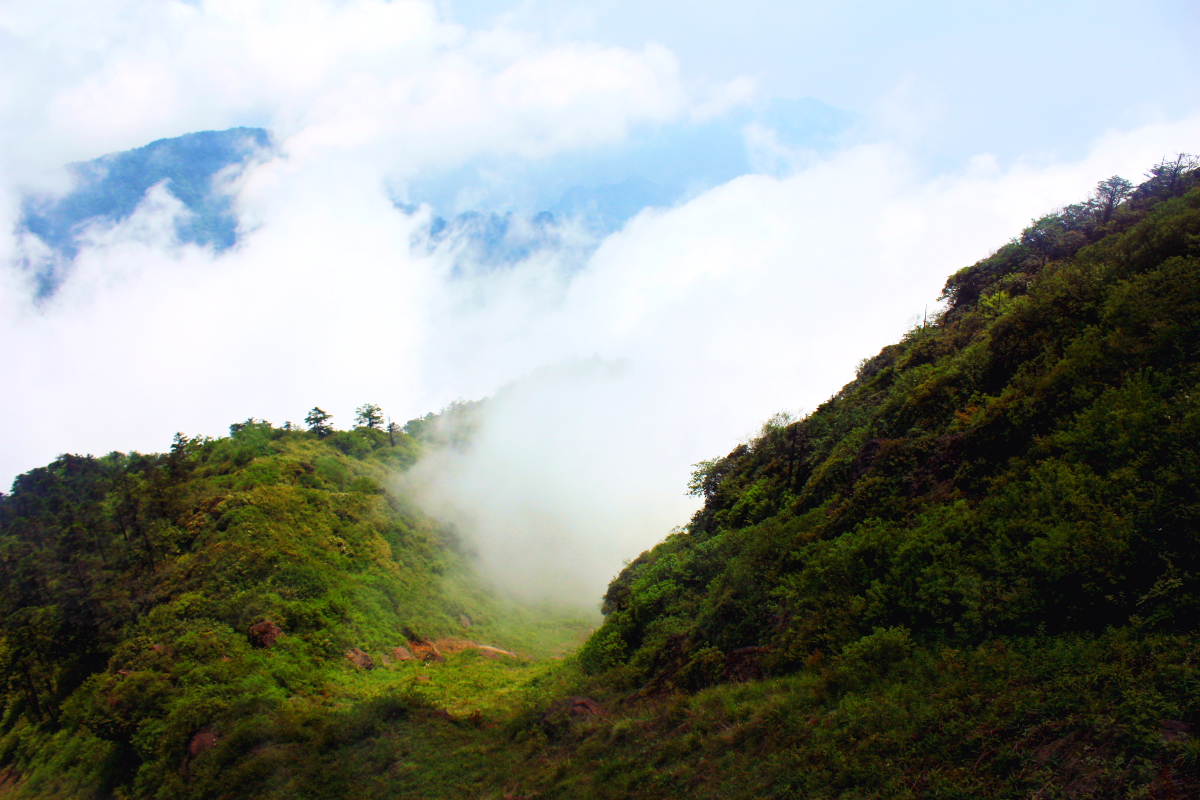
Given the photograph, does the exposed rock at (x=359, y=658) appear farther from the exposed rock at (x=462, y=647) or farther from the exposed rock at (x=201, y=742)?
the exposed rock at (x=201, y=742)

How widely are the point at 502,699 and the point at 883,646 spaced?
17591mm

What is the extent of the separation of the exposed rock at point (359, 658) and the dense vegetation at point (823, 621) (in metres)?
0.33

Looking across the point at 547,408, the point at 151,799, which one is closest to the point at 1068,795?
the point at 151,799

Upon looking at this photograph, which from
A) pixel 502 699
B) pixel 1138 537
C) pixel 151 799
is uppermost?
pixel 1138 537

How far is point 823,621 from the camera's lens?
12.6 meters

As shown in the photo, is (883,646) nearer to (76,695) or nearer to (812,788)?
(812,788)

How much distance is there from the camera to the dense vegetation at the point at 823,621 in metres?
7.94

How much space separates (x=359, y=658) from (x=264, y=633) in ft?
15.1

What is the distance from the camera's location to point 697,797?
974cm

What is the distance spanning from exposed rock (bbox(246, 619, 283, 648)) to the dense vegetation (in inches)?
11.5

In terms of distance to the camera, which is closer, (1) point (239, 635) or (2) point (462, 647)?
(1) point (239, 635)

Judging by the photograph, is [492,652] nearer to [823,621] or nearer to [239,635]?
[239,635]

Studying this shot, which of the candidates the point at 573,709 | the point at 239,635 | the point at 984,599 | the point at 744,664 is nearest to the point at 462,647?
the point at 239,635

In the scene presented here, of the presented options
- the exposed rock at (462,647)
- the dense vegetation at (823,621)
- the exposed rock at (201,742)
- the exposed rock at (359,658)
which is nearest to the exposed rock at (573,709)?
Result: the dense vegetation at (823,621)
